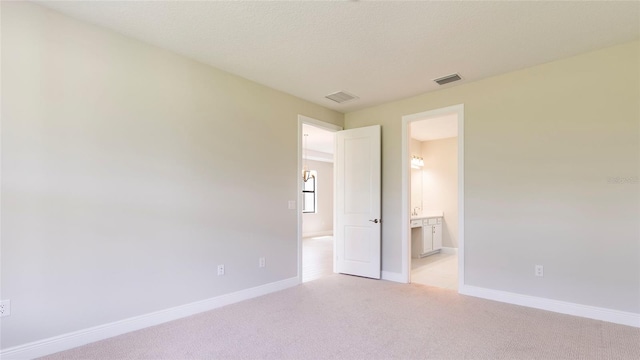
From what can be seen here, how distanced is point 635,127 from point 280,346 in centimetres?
374

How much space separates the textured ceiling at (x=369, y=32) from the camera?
237 cm

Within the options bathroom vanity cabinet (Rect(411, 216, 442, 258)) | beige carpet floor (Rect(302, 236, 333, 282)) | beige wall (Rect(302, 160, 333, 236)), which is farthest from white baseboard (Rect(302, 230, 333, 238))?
bathroom vanity cabinet (Rect(411, 216, 442, 258))

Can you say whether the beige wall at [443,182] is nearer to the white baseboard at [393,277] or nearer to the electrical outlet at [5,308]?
the white baseboard at [393,277]

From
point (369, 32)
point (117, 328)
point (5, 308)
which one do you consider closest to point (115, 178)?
point (5, 308)

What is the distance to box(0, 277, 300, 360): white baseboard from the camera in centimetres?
223

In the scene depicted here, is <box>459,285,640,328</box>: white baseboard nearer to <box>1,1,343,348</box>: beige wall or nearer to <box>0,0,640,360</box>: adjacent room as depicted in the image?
<box>0,0,640,360</box>: adjacent room

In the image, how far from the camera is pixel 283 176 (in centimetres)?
419

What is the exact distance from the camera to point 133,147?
2805 millimetres

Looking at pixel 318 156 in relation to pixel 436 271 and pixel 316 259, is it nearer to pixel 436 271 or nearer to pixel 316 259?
pixel 316 259

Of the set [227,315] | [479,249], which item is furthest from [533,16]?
[227,315]

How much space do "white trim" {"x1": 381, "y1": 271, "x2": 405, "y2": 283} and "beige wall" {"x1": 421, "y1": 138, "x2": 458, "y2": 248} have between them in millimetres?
2893

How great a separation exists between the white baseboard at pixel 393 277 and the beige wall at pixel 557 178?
0.90 m

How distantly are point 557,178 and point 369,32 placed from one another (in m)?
2.49

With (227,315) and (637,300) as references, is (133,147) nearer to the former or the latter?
(227,315)
